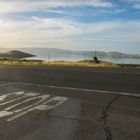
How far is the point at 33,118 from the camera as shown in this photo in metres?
7.84

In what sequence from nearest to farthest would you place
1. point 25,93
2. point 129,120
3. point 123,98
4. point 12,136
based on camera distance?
point 12,136
point 129,120
point 123,98
point 25,93

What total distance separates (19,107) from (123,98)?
12.0 ft

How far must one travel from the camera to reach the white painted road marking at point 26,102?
837cm

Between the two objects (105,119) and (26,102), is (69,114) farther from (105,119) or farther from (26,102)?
(26,102)

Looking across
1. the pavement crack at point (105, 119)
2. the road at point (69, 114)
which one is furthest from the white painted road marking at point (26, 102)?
the pavement crack at point (105, 119)

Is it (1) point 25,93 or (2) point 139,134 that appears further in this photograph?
(1) point 25,93

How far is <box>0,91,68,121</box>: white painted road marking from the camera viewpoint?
8367mm

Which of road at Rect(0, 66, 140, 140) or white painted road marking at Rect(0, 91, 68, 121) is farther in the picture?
white painted road marking at Rect(0, 91, 68, 121)

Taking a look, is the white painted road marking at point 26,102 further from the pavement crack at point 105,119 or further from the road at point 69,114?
the pavement crack at point 105,119

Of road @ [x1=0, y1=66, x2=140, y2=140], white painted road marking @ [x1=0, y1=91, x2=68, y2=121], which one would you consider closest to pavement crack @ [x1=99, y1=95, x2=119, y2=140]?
road @ [x1=0, y1=66, x2=140, y2=140]

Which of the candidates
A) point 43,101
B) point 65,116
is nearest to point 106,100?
point 43,101

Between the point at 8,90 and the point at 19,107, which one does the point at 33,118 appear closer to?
the point at 19,107

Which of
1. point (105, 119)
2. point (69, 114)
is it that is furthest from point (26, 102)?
point (105, 119)

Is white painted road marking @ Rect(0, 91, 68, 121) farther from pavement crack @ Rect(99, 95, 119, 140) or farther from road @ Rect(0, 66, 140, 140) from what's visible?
pavement crack @ Rect(99, 95, 119, 140)
